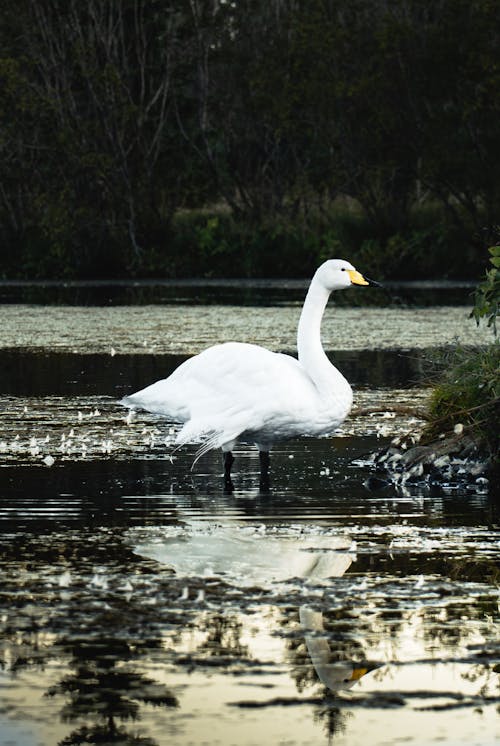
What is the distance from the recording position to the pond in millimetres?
5938

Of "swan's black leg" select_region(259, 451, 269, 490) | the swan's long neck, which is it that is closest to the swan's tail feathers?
"swan's black leg" select_region(259, 451, 269, 490)

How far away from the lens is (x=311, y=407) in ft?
37.8

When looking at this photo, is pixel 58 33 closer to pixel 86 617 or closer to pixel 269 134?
pixel 269 134

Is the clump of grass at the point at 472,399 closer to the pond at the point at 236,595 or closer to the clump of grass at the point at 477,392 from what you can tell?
the clump of grass at the point at 477,392

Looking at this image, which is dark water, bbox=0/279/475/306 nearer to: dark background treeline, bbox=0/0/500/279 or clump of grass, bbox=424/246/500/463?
dark background treeline, bbox=0/0/500/279

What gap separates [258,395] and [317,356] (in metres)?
0.70

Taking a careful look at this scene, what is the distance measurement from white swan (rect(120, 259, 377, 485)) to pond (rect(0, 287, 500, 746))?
1.19 ft

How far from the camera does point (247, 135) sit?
58469mm

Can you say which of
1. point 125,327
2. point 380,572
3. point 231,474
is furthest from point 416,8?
point 380,572

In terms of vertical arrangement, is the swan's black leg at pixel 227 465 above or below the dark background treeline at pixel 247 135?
below

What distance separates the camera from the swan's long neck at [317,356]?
1177 cm

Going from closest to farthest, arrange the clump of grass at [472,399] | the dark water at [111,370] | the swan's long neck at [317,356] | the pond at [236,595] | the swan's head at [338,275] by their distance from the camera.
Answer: the pond at [236,595]
the swan's long neck at [317,356]
the clump of grass at [472,399]
the swan's head at [338,275]
the dark water at [111,370]

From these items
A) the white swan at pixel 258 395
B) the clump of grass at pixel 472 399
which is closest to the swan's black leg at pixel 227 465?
the white swan at pixel 258 395

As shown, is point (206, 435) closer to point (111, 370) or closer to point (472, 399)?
point (472, 399)
